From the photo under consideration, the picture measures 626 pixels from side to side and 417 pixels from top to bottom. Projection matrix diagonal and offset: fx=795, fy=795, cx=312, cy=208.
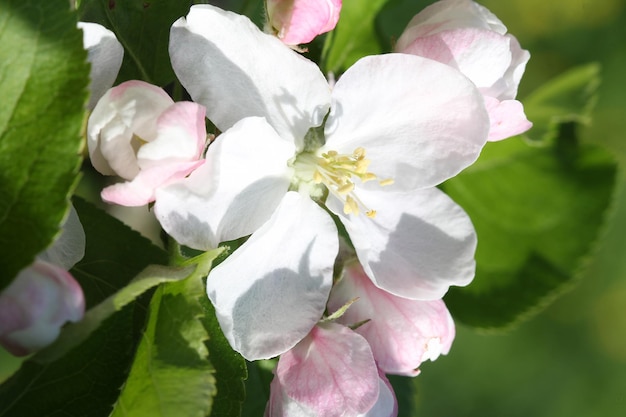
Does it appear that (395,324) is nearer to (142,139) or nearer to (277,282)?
(277,282)

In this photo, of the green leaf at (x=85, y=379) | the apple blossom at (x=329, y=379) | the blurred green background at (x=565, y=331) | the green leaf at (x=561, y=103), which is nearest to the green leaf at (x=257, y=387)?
the apple blossom at (x=329, y=379)

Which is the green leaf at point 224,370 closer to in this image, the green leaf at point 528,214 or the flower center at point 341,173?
the flower center at point 341,173

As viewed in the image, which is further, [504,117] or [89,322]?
[504,117]

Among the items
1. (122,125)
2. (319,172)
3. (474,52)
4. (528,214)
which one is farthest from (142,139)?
(528,214)

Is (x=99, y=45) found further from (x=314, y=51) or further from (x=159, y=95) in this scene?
(x=314, y=51)

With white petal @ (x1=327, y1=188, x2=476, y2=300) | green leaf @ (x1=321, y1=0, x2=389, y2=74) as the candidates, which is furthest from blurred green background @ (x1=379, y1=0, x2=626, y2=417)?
white petal @ (x1=327, y1=188, x2=476, y2=300)
